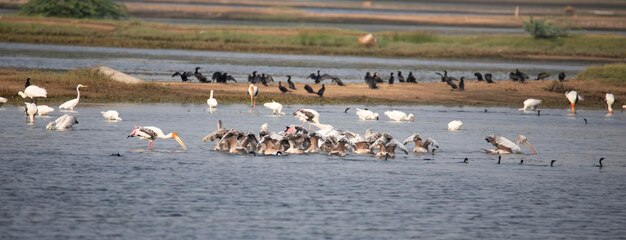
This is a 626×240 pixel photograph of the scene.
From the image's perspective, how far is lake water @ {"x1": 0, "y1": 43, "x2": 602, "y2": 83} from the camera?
4306 cm

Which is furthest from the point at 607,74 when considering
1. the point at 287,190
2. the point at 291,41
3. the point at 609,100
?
the point at 287,190

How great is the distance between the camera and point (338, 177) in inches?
760

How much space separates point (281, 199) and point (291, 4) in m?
91.1

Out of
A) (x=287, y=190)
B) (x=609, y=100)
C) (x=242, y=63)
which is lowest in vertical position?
(x=287, y=190)

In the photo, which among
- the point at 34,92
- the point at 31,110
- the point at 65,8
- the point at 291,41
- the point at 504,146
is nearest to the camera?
the point at 504,146

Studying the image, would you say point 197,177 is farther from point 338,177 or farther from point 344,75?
point 344,75

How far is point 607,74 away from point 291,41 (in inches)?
941

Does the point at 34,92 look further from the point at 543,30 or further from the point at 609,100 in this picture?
the point at 543,30

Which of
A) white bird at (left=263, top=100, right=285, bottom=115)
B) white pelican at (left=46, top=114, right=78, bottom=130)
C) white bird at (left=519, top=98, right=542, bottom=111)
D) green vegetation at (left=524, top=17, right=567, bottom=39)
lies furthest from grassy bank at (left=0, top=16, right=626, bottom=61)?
white pelican at (left=46, top=114, right=78, bottom=130)

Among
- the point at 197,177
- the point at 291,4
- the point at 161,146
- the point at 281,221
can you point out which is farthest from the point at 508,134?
the point at 291,4

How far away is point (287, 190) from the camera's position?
1786cm

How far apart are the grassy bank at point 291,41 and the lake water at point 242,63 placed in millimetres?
2158

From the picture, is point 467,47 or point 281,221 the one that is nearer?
point 281,221

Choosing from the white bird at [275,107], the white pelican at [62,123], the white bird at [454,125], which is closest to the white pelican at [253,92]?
the white bird at [275,107]
